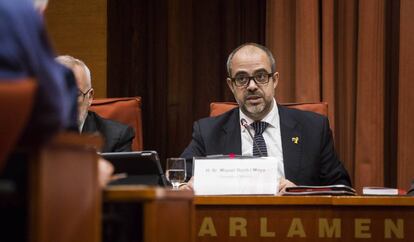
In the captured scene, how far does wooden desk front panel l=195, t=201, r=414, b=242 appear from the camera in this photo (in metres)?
2.72

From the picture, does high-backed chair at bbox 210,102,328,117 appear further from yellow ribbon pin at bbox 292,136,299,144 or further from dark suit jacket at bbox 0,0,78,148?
dark suit jacket at bbox 0,0,78,148

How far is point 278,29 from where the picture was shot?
14.5 ft

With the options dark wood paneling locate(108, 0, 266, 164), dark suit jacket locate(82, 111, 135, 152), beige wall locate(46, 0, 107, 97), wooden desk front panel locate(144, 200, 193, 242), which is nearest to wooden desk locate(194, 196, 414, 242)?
wooden desk front panel locate(144, 200, 193, 242)

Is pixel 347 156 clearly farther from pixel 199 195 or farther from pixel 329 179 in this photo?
pixel 199 195

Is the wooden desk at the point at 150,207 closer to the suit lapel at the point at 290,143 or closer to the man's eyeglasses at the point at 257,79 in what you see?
the suit lapel at the point at 290,143

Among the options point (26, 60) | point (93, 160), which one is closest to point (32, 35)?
point (26, 60)

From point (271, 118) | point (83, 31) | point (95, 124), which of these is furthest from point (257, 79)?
point (83, 31)

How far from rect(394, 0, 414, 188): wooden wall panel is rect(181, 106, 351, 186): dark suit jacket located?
54cm

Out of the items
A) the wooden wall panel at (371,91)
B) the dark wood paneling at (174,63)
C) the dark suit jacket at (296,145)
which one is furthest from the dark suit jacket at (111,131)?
the wooden wall panel at (371,91)

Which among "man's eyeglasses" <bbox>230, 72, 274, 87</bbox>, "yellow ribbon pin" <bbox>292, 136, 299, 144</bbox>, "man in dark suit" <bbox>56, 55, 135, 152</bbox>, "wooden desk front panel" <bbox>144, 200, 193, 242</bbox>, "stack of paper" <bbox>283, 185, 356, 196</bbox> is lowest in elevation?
"stack of paper" <bbox>283, 185, 356, 196</bbox>

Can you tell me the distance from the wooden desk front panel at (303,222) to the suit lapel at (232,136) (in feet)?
3.31

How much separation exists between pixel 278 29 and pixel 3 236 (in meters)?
3.33

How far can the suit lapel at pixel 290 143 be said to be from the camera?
372 centimetres

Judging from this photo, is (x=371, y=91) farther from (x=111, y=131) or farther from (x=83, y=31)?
(x=83, y=31)
